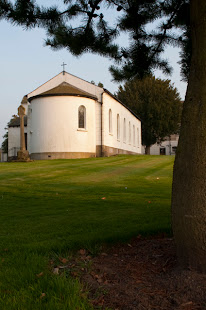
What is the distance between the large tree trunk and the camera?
3.39 metres

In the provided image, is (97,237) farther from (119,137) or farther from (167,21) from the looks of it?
(119,137)

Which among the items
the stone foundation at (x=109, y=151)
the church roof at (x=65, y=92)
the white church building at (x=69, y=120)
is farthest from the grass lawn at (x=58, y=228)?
the stone foundation at (x=109, y=151)

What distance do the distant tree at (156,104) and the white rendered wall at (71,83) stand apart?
18215mm

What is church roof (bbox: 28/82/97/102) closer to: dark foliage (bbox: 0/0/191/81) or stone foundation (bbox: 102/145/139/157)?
stone foundation (bbox: 102/145/139/157)

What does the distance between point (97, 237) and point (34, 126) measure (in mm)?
28650

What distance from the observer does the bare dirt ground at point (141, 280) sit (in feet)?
9.39

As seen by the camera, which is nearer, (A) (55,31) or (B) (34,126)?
(A) (55,31)

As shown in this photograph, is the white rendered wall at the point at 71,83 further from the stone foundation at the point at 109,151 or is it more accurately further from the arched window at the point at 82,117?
the stone foundation at the point at 109,151

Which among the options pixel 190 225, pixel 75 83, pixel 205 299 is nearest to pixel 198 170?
pixel 190 225

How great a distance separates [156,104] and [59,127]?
24.5 meters

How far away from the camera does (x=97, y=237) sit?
4.89m

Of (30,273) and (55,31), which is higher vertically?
(55,31)

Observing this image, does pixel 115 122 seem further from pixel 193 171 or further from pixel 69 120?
pixel 193 171

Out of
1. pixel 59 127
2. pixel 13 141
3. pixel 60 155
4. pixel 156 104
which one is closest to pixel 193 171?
pixel 60 155
